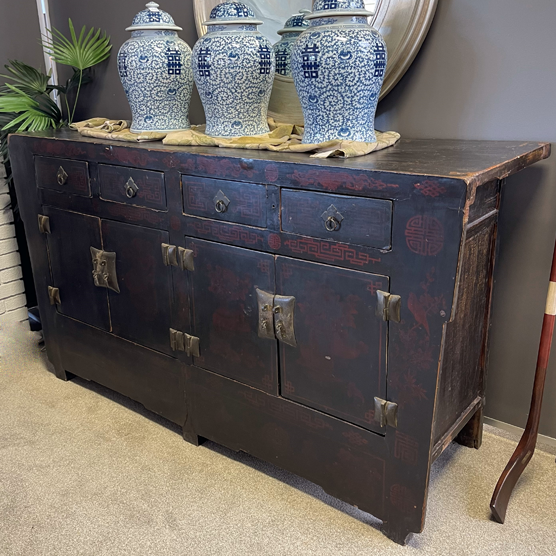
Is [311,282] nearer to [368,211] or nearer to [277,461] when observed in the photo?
[368,211]

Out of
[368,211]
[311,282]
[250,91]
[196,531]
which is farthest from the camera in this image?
[250,91]

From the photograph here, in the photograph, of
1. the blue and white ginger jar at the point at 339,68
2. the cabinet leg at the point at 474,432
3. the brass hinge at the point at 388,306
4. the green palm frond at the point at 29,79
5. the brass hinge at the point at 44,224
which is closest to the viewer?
the brass hinge at the point at 388,306

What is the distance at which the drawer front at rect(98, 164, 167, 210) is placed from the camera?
1778mm

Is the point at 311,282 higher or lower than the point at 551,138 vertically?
lower

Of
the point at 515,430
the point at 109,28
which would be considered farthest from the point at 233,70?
the point at 515,430

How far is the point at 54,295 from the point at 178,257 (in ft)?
2.58

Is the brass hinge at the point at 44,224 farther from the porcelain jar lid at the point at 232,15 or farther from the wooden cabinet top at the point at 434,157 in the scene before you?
the porcelain jar lid at the point at 232,15

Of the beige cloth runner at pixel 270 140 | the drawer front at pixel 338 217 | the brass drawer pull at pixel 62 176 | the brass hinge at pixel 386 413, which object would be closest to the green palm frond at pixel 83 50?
the beige cloth runner at pixel 270 140

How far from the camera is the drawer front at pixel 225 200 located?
155 cm

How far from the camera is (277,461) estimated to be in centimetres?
179

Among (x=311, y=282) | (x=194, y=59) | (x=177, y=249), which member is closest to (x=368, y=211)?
(x=311, y=282)

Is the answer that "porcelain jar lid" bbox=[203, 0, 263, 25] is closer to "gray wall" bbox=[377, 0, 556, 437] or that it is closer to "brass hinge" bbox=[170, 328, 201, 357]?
"gray wall" bbox=[377, 0, 556, 437]

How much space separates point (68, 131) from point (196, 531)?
156 centimetres

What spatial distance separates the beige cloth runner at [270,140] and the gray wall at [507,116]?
189mm
